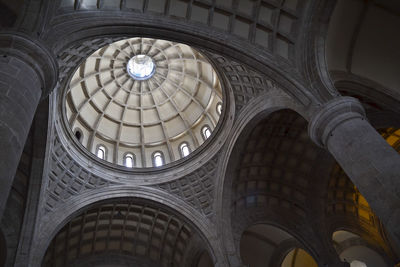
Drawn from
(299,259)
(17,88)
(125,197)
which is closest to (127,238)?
(125,197)

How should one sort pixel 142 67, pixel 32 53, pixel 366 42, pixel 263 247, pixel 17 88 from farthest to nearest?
1. pixel 142 67
2. pixel 263 247
3. pixel 366 42
4. pixel 32 53
5. pixel 17 88

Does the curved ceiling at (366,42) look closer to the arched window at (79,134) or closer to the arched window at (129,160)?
the arched window at (129,160)

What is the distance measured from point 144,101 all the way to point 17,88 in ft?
59.2

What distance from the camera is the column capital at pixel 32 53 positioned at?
812cm

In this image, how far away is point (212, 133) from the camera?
21062 mm

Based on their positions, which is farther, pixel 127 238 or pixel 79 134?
pixel 127 238

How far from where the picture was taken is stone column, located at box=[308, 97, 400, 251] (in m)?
8.59

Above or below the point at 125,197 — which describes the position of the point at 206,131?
above

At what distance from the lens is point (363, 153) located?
958cm

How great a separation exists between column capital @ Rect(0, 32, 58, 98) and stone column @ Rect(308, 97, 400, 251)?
7.33 m

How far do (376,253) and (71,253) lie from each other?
17594mm

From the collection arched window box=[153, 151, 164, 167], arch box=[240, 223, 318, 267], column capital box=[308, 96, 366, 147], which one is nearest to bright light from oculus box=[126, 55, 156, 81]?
arched window box=[153, 151, 164, 167]

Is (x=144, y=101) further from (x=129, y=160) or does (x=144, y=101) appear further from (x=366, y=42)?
(x=366, y=42)

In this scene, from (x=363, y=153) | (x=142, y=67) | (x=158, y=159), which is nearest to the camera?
(x=363, y=153)
